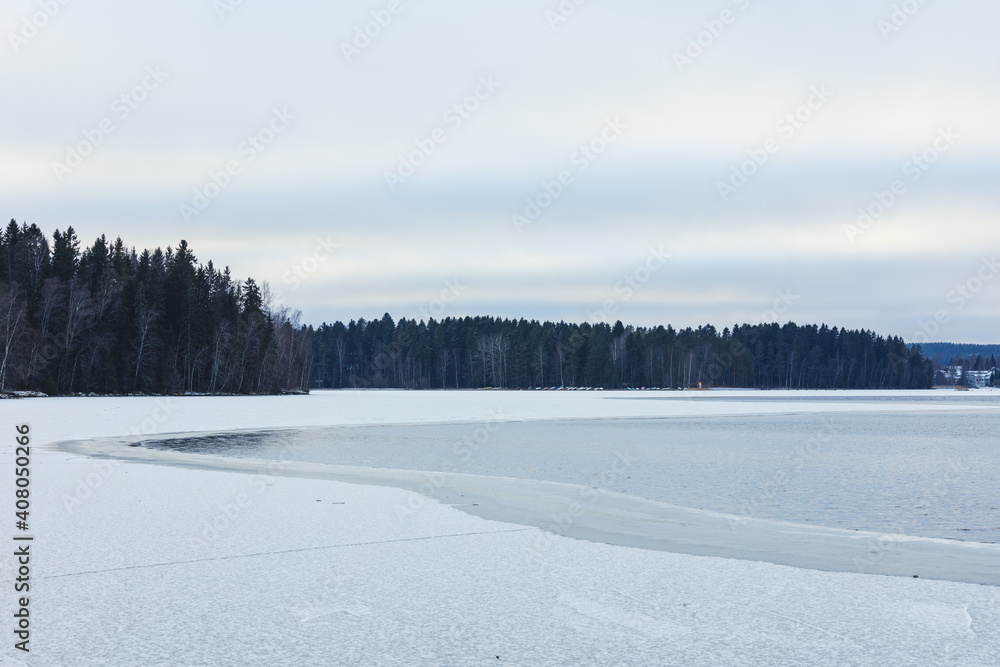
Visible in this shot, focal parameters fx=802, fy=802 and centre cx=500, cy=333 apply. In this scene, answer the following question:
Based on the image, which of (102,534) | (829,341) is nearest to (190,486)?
(102,534)

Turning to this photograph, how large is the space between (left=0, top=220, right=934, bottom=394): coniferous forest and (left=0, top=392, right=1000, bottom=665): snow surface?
2583 inches

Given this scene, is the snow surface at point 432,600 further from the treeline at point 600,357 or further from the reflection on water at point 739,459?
the treeline at point 600,357

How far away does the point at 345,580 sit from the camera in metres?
8.20

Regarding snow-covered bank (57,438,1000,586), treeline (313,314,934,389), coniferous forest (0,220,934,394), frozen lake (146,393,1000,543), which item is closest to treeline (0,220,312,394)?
coniferous forest (0,220,934,394)

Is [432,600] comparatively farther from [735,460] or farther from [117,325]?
[117,325]

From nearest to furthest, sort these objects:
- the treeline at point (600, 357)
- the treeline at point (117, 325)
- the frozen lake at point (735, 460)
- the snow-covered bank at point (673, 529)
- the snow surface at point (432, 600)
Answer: the snow surface at point (432, 600)
the snow-covered bank at point (673, 529)
the frozen lake at point (735, 460)
the treeline at point (117, 325)
the treeline at point (600, 357)

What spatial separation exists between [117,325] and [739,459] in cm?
7351

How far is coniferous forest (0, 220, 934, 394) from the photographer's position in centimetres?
7500

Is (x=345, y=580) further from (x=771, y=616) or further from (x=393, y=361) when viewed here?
(x=393, y=361)

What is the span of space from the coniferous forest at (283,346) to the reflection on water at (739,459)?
51.1 m

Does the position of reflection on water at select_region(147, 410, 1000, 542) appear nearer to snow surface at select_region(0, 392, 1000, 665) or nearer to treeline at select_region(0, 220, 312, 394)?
snow surface at select_region(0, 392, 1000, 665)

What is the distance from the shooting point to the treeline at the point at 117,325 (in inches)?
2800

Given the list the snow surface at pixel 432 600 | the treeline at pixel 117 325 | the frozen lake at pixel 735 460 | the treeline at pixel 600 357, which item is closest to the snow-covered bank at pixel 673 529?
the snow surface at pixel 432 600

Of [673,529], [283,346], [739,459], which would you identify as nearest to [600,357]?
[283,346]
